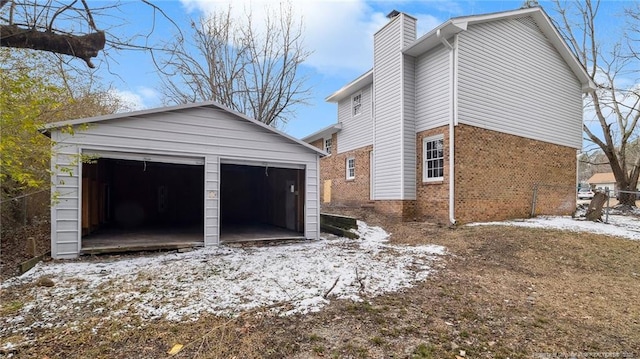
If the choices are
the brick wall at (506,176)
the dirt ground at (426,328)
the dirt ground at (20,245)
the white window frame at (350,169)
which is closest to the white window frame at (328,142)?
the white window frame at (350,169)

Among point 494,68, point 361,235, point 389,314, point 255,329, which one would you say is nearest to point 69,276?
point 255,329

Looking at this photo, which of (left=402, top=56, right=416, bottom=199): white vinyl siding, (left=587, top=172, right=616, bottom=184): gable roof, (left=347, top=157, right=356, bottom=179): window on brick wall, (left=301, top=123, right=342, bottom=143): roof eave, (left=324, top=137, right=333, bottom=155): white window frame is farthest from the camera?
(left=587, top=172, right=616, bottom=184): gable roof

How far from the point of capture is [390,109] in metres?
12.7

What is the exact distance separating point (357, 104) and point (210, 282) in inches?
491

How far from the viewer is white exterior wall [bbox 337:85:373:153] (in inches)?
587

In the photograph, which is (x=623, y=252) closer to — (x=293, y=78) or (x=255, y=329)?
(x=255, y=329)

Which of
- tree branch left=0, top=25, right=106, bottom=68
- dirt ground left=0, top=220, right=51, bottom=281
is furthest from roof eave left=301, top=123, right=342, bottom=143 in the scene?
tree branch left=0, top=25, right=106, bottom=68

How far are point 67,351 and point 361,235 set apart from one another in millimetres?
7736

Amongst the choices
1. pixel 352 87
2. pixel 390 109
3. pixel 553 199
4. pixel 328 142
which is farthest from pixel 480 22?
pixel 328 142

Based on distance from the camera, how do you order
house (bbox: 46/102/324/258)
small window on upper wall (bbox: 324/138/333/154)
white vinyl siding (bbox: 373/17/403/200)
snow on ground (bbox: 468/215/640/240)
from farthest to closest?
small window on upper wall (bbox: 324/138/333/154), white vinyl siding (bbox: 373/17/403/200), snow on ground (bbox: 468/215/640/240), house (bbox: 46/102/324/258)

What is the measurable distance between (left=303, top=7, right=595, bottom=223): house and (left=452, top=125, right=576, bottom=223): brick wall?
36mm

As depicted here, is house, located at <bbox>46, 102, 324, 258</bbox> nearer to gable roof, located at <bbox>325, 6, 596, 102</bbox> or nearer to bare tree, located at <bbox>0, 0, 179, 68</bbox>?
bare tree, located at <bbox>0, 0, 179, 68</bbox>

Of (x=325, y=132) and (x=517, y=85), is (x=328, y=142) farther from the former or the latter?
(x=517, y=85)

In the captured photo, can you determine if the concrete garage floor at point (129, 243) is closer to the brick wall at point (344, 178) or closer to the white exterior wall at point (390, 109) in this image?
the white exterior wall at point (390, 109)
